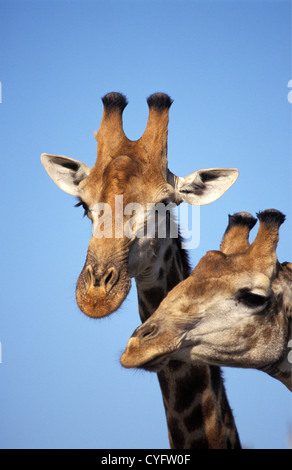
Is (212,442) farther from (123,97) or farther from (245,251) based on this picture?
(123,97)

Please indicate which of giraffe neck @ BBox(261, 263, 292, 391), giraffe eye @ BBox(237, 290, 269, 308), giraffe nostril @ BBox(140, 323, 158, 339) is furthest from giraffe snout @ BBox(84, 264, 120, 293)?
giraffe neck @ BBox(261, 263, 292, 391)

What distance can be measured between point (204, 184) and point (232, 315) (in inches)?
124

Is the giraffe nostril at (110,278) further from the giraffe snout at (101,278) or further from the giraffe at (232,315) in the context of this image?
the giraffe at (232,315)

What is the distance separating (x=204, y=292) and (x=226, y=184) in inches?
117

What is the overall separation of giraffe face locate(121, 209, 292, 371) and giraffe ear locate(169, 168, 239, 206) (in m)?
2.61

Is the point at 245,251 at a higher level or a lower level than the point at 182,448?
higher

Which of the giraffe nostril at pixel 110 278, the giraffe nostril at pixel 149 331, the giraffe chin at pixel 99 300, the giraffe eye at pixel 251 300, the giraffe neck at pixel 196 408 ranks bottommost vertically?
the giraffe neck at pixel 196 408

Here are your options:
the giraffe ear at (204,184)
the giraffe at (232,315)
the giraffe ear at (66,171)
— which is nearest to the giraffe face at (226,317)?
the giraffe at (232,315)

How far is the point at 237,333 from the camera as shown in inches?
275

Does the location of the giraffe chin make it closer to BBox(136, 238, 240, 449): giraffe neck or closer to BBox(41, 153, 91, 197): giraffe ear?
BBox(136, 238, 240, 449): giraffe neck

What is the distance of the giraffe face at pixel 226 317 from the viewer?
6.91 meters

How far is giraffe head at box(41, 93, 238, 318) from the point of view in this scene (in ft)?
26.4
